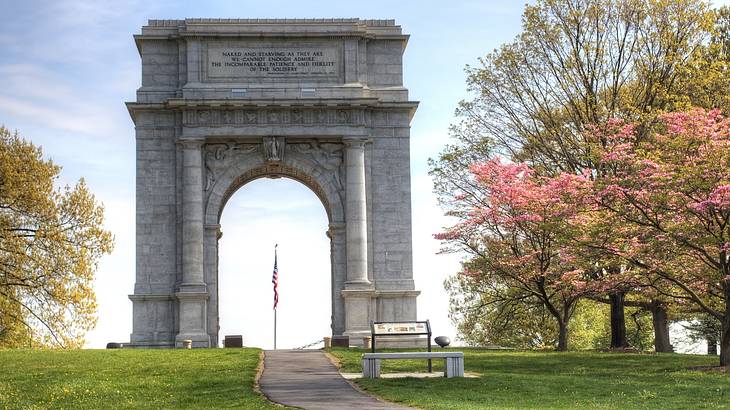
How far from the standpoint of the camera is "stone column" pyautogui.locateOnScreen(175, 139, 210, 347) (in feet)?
160

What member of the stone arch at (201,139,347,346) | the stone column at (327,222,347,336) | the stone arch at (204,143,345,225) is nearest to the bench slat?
the stone column at (327,222,347,336)

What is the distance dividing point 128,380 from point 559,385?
11.0m

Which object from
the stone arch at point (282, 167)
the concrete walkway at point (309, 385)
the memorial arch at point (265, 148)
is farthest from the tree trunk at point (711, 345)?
the concrete walkway at point (309, 385)

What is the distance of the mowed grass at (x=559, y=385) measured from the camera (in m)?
24.7

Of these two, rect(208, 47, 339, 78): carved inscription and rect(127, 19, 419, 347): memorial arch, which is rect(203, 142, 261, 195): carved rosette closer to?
rect(127, 19, 419, 347): memorial arch

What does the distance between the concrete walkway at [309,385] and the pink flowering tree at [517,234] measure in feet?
35.2

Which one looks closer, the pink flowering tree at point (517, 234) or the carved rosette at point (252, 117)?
the pink flowering tree at point (517, 234)

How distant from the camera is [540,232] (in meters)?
45.7

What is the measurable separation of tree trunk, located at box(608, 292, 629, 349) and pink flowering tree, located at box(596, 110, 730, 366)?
10.8 m

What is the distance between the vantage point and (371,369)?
29.9m

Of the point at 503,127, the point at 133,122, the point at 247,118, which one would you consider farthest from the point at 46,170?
the point at 503,127

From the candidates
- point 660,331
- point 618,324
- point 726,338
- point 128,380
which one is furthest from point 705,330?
point 128,380

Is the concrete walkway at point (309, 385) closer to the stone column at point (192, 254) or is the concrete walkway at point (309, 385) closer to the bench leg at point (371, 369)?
the bench leg at point (371, 369)

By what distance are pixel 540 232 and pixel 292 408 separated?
24274mm
